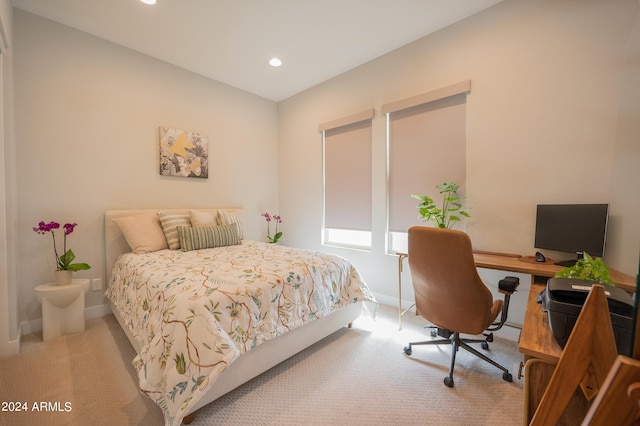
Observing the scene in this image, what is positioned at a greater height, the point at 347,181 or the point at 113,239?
the point at 347,181

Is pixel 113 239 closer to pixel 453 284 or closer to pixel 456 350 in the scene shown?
pixel 453 284

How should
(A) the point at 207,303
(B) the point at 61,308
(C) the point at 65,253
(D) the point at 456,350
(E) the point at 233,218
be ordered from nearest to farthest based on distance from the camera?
1. (A) the point at 207,303
2. (D) the point at 456,350
3. (B) the point at 61,308
4. (C) the point at 65,253
5. (E) the point at 233,218

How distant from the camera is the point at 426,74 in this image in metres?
2.64

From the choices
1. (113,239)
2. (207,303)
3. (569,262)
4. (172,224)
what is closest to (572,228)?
(569,262)

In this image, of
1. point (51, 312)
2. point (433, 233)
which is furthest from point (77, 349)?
point (433, 233)

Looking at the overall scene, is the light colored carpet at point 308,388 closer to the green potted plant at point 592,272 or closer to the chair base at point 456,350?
the chair base at point 456,350

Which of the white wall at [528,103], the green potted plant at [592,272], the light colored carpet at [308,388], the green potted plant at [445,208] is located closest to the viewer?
the green potted plant at [592,272]

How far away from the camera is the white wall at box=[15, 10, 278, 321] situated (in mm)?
2273

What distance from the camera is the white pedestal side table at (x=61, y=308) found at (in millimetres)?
2109

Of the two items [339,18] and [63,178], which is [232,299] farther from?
[339,18]

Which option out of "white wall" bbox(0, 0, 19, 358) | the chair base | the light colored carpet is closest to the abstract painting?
"white wall" bbox(0, 0, 19, 358)

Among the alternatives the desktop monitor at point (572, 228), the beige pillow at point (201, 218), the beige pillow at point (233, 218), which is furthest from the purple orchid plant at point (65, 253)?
the desktop monitor at point (572, 228)

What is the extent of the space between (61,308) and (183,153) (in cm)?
191

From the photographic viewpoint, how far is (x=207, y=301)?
139 centimetres
